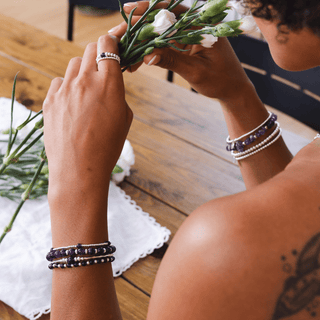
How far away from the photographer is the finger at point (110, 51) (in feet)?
1.86

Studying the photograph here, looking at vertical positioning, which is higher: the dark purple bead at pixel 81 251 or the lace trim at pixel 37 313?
the dark purple bead at pixel 81 251

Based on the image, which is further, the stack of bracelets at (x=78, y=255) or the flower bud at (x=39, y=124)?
the flower bud at (x=39, y=124)

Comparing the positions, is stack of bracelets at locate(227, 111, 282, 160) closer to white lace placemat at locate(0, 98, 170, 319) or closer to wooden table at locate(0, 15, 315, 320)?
wooden table at locate(0, 15, 315, 320)

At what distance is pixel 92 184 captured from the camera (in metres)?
0.51

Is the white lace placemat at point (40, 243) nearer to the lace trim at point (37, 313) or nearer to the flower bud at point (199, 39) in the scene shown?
the lace trim at point (37, 313)

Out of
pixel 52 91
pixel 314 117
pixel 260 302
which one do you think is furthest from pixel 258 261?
pixel 314 117

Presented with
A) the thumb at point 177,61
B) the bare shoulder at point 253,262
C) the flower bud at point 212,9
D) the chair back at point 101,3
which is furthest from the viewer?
the chair back at point 101,3

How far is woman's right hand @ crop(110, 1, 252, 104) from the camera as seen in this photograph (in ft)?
2.42

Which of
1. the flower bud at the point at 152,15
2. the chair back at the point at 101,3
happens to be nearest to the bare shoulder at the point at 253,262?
the flower bud at the point at 152,15

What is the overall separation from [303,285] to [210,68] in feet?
1.66

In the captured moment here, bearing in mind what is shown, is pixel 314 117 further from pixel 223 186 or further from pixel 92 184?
pixel 92 184

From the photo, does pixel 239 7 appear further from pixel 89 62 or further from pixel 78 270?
pixel 78 270

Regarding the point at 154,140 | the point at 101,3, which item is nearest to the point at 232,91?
the point at 154,140

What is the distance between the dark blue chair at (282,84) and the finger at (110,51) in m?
0.87
